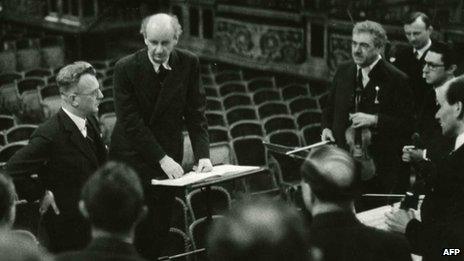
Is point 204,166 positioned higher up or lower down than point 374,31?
lower down

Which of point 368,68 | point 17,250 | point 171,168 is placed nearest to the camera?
point 17,250

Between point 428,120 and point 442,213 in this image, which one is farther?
point 428,120

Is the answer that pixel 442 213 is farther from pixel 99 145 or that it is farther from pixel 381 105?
pixel 99 145

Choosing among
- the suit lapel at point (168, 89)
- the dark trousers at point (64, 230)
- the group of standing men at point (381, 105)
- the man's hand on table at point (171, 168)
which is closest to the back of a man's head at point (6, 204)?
the dark trousers at point (64, 230)

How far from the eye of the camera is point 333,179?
232 centimetres

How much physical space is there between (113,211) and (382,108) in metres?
3.08

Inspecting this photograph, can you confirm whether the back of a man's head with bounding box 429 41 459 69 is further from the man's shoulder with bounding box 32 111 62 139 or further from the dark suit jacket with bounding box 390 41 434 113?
the man's shoulder with bounding box 32 111 62 139

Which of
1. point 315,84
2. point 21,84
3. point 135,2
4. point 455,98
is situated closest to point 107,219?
point 455,98

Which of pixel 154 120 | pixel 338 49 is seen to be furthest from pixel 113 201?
pixel 338 49

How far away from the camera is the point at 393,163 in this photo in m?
4.93

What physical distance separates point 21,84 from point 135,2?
22.0ft

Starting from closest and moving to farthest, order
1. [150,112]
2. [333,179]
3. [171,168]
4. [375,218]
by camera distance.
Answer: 1. [333,179]
2. [375,218]
3. [171,168]
4. [150,112]

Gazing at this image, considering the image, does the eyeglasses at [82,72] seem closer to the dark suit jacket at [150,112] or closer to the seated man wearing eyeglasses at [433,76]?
the dark suit jacket at [150,112]

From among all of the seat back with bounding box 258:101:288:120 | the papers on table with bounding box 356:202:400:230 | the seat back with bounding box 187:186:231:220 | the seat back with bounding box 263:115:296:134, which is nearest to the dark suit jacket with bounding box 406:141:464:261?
the papers on table with bounding box 356:202:400:230
